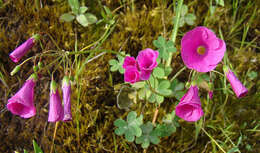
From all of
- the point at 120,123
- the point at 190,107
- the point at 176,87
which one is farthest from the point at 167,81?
the point at 120,123

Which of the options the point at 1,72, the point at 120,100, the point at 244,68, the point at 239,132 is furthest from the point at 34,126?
the point at 244,68

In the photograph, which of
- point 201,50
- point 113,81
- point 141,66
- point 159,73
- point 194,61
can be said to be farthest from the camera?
point 113,81

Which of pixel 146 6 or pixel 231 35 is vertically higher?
pixel 146 6

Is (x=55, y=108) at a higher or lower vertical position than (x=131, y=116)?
higher

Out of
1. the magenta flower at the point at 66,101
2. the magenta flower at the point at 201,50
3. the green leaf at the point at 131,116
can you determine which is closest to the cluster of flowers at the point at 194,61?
the magenta flower at the point at 201,50

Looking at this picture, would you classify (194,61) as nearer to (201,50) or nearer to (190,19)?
(201,50)

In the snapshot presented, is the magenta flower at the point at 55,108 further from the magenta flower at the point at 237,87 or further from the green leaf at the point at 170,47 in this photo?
the magenta flower at the point at 237,87

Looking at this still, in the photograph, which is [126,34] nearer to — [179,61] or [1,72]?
[179,61]

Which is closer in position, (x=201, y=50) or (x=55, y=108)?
(x=55, y=108)
